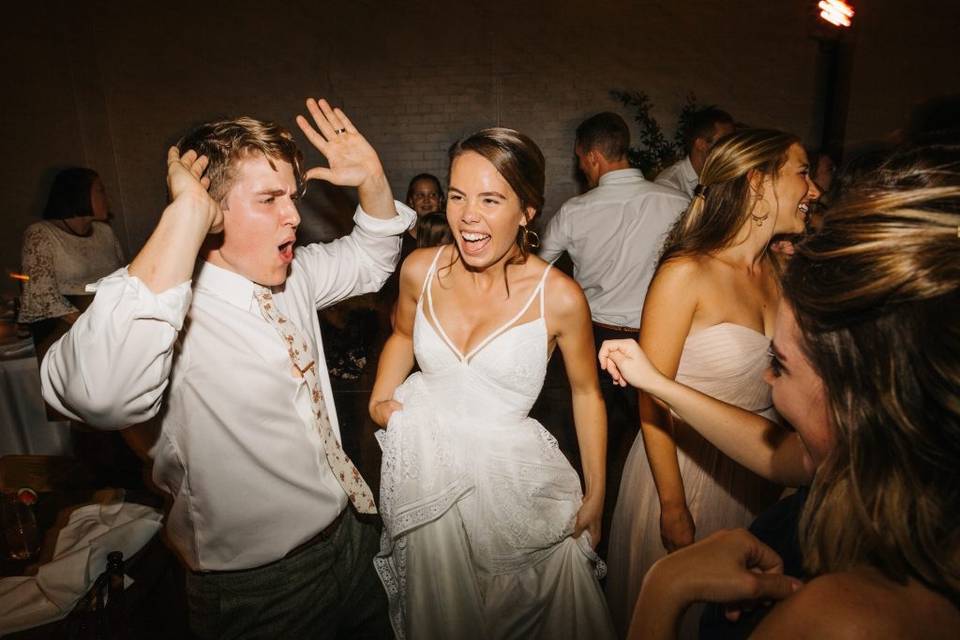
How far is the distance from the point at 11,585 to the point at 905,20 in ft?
27.7

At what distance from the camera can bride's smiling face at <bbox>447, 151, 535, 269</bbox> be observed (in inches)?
69.3

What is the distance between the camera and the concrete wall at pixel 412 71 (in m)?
6.04

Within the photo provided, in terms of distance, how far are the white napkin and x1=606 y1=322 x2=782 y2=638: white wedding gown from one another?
5.78 ft

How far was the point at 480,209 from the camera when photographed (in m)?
1.77

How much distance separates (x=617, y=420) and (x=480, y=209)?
280 cm

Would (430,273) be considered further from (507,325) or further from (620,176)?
(620,176)

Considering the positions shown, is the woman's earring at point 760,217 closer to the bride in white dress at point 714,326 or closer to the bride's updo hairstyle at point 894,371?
the bride in white dress at point 714,326

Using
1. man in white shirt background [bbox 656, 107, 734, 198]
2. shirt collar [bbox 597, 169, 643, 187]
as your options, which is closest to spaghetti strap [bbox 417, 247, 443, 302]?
shirt collar [bbox 597, 169, 643, 187]

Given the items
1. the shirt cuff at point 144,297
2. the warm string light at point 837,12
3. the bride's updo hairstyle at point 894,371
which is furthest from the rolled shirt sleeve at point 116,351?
the warm string light at point 837,12

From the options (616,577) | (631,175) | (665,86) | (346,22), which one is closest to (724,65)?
(665,86)

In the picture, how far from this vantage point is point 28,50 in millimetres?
5961

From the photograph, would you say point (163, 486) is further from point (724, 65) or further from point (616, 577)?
point (724, 65)

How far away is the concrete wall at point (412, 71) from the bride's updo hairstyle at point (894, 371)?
20.3 feet

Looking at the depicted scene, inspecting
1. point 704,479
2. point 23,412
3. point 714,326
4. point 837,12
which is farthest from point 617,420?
point 837,12
